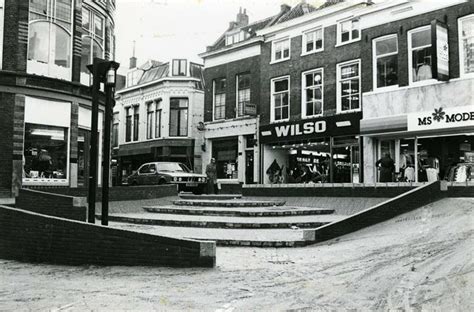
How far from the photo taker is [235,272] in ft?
22.9

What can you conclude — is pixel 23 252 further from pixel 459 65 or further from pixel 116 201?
pixel 459 65

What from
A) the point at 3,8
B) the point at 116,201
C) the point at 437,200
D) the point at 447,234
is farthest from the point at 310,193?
the point at 3,8

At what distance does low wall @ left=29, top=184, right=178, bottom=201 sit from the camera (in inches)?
562

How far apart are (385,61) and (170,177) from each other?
10.9m

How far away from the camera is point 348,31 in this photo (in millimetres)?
23656

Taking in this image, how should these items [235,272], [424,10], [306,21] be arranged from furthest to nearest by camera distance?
[306,21]
[424,10]
[235,272]

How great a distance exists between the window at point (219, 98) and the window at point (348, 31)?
917 centimetres

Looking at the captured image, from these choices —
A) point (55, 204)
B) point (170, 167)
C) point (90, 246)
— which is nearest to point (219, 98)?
point (170, 167)

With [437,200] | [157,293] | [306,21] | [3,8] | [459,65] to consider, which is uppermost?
[306,21]

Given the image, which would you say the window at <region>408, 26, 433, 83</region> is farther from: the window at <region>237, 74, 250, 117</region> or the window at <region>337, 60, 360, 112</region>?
the window at <region>237, 74, 250, 117</region>

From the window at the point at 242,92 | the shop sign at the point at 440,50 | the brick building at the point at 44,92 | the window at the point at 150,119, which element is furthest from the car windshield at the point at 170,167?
the window at the point at 150,119

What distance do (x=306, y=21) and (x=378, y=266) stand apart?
20.7 meters

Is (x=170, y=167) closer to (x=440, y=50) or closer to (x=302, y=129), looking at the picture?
(x=302, y=129)

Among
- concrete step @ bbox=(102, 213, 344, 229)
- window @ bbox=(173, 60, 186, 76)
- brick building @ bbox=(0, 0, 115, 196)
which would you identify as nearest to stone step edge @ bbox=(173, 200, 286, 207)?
concrete step @ bbox=(102, 213, 344, 229)
